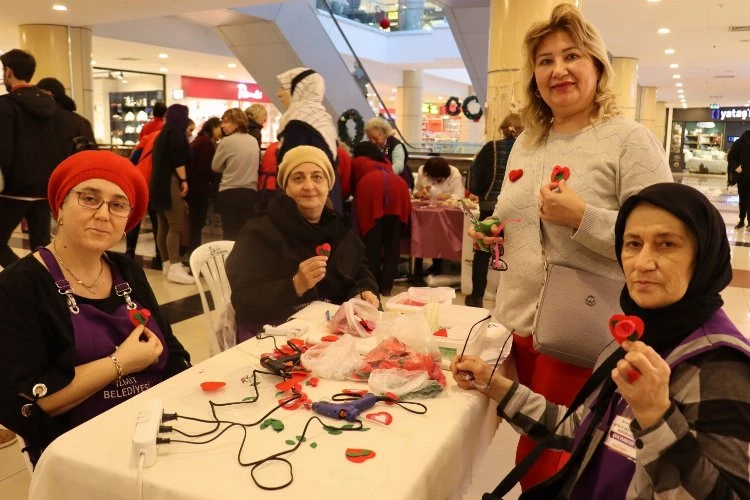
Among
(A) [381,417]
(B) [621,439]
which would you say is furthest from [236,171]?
(B) [621,439]

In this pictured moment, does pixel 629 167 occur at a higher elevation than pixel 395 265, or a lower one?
higher

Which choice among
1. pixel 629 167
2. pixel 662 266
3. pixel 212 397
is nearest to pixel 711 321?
pixel 662 266

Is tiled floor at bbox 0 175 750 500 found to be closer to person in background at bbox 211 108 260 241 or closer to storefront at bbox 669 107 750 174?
person in background at bbox 211 108 260 241

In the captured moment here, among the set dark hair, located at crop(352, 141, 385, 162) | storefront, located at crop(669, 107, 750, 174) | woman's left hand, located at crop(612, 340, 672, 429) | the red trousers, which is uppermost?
storefront, located at crop(669, 107, 750, 174)

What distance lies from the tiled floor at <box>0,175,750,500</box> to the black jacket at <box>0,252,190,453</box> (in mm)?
1136

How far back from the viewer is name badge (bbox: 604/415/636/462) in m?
1.23

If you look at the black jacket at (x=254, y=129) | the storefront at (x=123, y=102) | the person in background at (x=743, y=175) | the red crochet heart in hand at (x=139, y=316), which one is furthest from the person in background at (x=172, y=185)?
the storefront at (x=123, y=102)

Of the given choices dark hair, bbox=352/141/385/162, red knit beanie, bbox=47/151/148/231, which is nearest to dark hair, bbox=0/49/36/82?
dark hair, bbox=352/141/385/162

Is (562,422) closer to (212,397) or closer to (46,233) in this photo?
(212,397)

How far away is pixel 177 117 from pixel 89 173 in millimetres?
4293

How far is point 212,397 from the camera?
1586 mm

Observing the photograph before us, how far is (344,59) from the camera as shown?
11914 mm

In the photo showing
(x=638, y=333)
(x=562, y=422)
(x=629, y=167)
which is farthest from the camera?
(x=629, y=167)

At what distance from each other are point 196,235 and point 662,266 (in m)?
6.19
